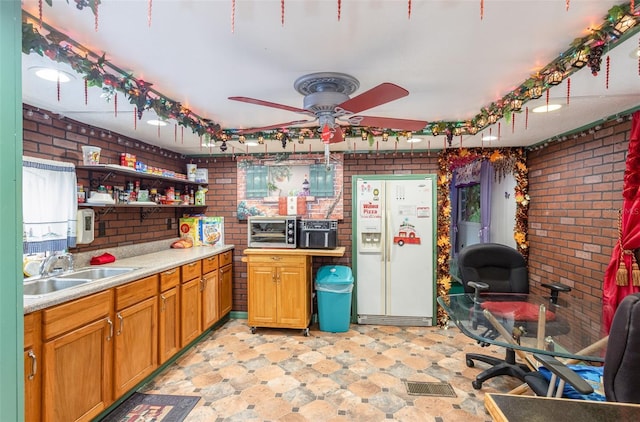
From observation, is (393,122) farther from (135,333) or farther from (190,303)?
(190,303)

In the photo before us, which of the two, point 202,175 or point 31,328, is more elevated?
point 202,175

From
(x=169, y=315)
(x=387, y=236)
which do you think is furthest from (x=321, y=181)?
(x=169, y=315)

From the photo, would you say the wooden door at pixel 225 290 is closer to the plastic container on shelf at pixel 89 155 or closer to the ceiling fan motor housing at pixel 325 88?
the plastic container on shelf at pixel 89 155

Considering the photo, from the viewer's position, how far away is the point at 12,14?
0.96m

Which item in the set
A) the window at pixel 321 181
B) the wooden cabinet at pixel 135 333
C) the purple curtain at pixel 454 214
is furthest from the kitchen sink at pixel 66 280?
the purple curtain at pixel 454 214

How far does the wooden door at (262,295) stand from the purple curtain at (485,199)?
10.9 ft

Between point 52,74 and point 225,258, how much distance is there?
2.61 m

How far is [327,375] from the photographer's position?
9.14 feet

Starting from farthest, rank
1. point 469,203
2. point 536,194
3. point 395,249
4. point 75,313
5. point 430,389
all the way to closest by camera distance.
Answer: point 469,203 → point 395,249 → point 536,194 → point 430,389 → point 75,313

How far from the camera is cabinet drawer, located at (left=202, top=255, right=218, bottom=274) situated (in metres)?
3.48

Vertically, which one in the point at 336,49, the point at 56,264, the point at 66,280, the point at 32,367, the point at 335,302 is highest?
the point at 336,49

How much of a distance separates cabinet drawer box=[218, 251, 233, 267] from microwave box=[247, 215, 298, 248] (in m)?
0.38

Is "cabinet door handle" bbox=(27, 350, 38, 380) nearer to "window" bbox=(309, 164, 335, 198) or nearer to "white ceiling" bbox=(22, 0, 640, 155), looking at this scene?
"white ceiling" bbox=(22, 0, 640, 155)

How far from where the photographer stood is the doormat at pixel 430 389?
2.51 m
